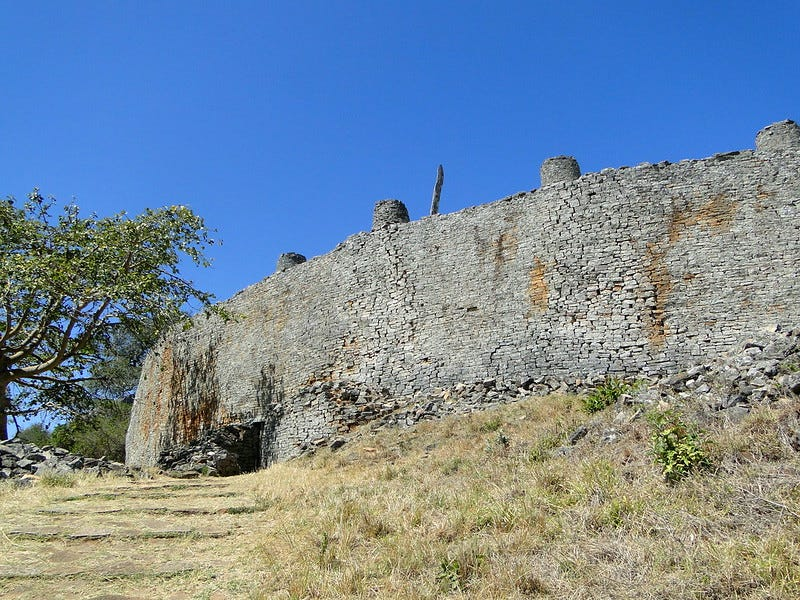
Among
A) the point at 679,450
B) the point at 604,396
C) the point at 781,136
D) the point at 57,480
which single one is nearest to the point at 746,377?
the point at 604,396

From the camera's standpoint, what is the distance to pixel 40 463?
1362 cm

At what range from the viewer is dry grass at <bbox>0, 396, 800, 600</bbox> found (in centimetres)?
484

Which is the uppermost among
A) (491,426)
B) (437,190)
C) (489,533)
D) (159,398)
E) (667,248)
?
(437,190)

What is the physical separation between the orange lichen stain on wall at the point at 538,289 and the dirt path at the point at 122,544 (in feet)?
24.0

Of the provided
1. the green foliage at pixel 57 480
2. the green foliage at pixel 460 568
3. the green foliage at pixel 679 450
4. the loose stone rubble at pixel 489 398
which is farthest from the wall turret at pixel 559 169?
the green foliage at pixel 57 480

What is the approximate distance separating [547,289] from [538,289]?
21 cm

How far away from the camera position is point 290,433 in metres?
16.8

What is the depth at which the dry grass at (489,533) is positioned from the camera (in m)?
4.84

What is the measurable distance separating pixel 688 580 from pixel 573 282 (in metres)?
9.74

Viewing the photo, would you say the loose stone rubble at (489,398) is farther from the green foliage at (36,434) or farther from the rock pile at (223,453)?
the green foliage at (36,434)

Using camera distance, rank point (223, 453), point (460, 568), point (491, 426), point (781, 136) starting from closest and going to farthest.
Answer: point (460, 568), point (491, 426), point (781, 136), point (223, 453)

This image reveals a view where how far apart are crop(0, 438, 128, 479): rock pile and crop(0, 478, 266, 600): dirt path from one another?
2.84 metres

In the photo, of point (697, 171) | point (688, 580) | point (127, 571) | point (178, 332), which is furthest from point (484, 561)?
point (178, 332)

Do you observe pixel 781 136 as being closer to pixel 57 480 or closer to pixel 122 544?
pixel 122 544
